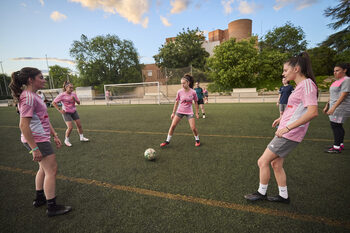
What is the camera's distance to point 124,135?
6562 millimetres

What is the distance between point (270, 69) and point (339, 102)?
80.0ft

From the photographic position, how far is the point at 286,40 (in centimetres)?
2933

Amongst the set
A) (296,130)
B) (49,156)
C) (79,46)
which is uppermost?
(79,46)

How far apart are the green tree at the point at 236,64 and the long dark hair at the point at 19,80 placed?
25.0 m

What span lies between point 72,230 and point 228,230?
1982 mm

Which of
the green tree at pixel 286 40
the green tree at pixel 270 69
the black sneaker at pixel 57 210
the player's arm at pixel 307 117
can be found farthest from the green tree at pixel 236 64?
the black sneaker at pixel 57 210

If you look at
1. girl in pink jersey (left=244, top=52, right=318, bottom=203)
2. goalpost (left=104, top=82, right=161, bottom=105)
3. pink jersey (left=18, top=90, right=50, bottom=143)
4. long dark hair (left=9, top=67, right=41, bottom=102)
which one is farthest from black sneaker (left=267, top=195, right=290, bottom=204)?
goalpost (left=104, top=82, right=161, bottom=105)

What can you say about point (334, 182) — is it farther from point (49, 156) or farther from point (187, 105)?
point (49, 156)

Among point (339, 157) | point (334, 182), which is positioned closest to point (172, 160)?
point (334, 182)

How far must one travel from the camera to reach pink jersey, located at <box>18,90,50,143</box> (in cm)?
194

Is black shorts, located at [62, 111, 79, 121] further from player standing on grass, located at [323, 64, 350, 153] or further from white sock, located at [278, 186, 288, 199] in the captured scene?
player standing on grass, located at [323, 64, 350, 153]

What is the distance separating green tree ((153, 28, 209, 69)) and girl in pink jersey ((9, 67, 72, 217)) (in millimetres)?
38040

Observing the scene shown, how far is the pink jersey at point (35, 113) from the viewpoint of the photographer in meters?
1.94

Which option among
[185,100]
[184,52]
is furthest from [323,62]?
[185,100]
